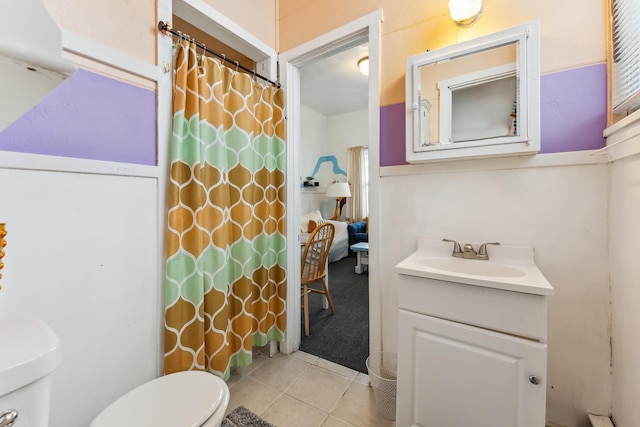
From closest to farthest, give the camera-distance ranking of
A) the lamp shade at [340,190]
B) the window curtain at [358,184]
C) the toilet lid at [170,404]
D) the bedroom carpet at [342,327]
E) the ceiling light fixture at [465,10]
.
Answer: the toilet lid at [170,404] → the ceiling light fixture at [465,10] → the bedroom carpet at [342,327] → the lamp shade at [340,190] → the window curtain at [358,184]

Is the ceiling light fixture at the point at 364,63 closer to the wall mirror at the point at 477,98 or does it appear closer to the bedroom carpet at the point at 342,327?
the wall mirror at the point at 477,98

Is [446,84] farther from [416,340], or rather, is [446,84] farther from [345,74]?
[345,74]

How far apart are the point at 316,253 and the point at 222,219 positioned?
1.05 m

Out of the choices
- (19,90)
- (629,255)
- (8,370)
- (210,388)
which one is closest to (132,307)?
(210,388)

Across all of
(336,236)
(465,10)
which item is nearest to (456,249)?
(465,10)

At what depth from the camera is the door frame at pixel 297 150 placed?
5.00 ft

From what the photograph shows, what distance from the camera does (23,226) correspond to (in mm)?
868

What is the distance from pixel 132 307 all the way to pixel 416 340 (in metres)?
1.23

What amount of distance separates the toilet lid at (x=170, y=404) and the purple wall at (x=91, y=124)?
900 millimetres

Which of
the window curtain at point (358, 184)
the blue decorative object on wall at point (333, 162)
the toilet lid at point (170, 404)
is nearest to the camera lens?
the toilet lid at point (170, 404)

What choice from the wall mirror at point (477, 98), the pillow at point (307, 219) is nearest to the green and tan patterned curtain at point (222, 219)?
the wall mirror at point (477, 98)

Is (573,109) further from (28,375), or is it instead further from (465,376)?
(28,375)

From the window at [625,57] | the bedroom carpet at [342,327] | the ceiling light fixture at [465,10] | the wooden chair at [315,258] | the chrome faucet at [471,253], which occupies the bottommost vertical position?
the bedroom carpet at [342,327]

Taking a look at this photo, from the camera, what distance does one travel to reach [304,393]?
1.48m
